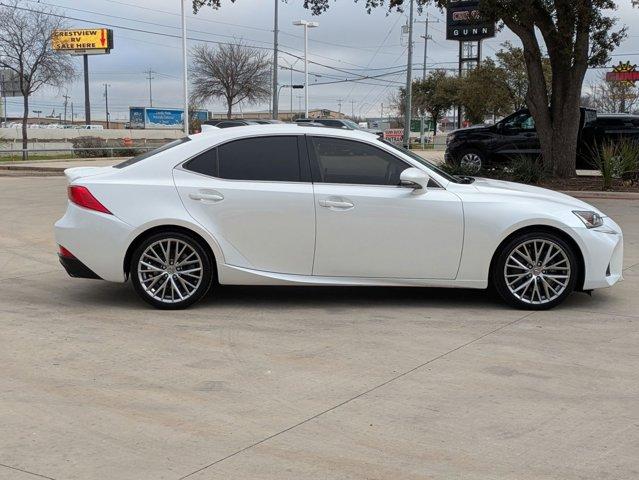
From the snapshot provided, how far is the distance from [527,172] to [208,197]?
38.0ft

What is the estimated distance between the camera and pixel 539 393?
4.60 metres

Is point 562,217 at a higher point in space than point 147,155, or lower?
lower

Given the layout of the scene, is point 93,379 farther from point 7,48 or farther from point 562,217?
point 7,48

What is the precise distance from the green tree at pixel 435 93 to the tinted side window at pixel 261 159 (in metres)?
57.9

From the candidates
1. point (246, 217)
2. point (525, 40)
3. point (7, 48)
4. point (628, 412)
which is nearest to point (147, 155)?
point (246, 217)

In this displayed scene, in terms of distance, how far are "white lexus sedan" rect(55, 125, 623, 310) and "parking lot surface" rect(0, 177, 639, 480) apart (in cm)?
34

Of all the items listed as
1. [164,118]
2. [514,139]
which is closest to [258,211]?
[514,139]

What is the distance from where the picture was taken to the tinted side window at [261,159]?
655 cm

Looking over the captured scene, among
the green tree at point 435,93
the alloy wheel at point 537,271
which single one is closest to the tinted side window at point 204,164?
the alloy wheel at point 537,271

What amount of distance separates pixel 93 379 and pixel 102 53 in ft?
228

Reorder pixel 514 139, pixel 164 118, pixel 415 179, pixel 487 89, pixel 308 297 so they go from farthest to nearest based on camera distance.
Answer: pixel 164 118 → pixel 487 89 → pixel 514 139 → pixel 308 297 → pixel 415 179

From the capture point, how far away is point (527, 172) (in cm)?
1645

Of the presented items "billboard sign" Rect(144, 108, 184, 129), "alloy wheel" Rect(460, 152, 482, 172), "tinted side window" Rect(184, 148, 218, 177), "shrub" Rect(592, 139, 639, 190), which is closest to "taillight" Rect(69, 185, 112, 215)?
"tinted side window" Rect(184, 148, 218, 177)

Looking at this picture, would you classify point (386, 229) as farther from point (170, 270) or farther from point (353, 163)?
point (170, 270)
